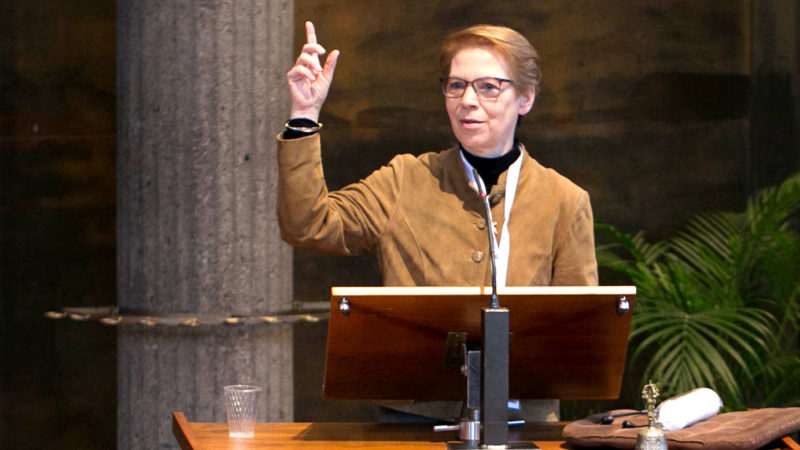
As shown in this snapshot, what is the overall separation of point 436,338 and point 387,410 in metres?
0.54

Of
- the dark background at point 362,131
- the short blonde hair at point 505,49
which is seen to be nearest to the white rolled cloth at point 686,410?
the short blonde hair at point 505,49

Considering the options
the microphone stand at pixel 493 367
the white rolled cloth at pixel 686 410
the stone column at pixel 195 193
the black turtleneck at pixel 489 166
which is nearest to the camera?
the microphone stand at pixel 493 367

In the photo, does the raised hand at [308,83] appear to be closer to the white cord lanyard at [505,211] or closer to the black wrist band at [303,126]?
the black wrist band at [303,126]

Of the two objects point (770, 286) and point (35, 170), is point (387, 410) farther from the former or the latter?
point (35, 170)

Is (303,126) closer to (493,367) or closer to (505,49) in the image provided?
(505,49)

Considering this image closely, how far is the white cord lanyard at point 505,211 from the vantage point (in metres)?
2.88

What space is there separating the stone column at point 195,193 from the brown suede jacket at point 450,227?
3.94 ft

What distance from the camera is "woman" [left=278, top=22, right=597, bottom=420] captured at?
9.36 feet

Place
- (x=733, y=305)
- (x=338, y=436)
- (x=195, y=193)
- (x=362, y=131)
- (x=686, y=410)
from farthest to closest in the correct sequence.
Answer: (x=362, y=131), (x=733, y=305), (x=195, y=193), (x=338, y=436), (x=686, y=410)

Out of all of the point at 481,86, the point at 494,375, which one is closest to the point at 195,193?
the point at 481,86

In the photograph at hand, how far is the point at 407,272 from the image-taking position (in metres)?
2.94

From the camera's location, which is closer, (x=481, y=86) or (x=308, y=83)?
(x=308, y=83)

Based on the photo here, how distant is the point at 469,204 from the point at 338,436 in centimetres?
66

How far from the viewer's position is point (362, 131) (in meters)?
5.56
